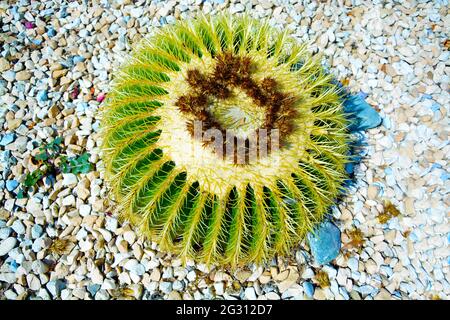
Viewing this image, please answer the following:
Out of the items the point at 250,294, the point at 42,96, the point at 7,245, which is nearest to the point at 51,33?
the point at 42,96

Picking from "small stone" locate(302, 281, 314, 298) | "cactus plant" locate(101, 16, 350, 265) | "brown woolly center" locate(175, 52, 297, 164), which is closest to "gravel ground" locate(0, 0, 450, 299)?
"small stone" locate(302, 281, 314, 298)

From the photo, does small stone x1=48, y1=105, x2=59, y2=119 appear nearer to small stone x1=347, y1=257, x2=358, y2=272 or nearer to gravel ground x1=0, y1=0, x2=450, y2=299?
gravel ground x1=0, y1=0, x2=450, y2=299

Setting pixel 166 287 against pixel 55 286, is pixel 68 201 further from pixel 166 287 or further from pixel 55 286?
pixel 166 287

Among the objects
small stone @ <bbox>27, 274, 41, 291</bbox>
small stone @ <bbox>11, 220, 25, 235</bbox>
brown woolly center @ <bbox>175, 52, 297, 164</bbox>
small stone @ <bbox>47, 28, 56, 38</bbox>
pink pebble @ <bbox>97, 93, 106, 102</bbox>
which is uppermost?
brown woolly center @ <bbox>175, 52, 297, 164</bbox>

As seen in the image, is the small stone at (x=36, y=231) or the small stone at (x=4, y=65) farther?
the small stone at (x=4, y=65)

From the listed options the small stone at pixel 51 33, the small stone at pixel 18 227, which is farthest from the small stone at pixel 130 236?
the small stone at pixel 51 33

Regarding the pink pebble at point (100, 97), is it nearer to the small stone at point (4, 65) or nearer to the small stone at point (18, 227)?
the small stone at point (4, 65)
